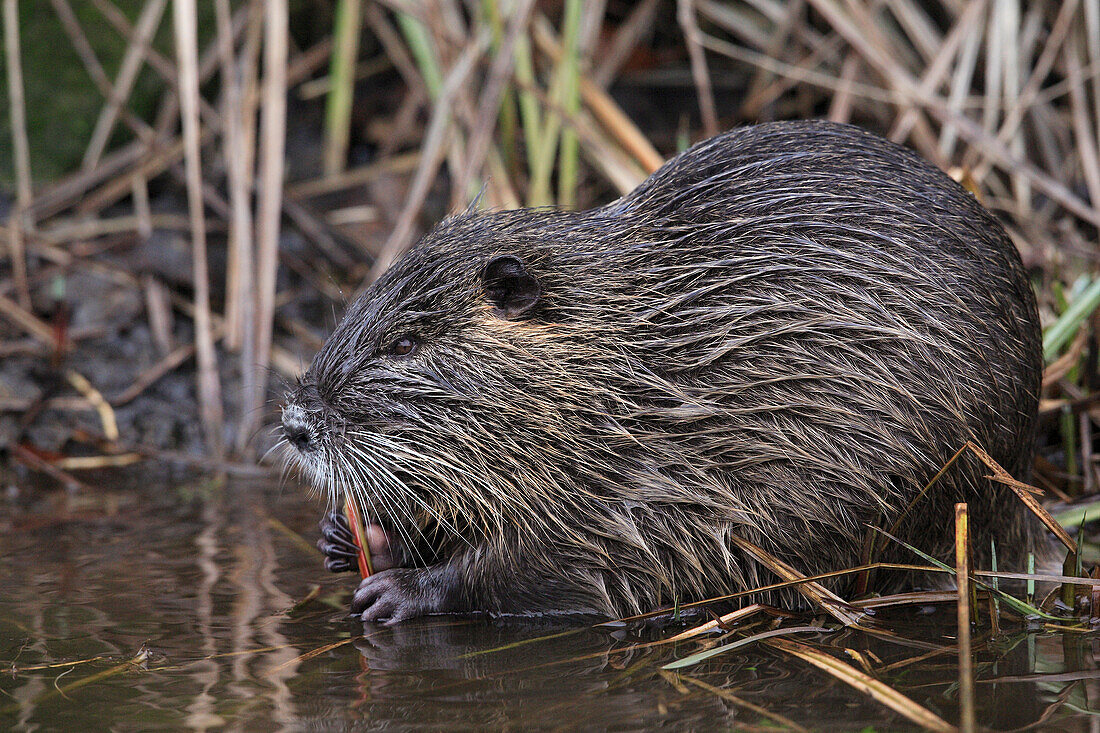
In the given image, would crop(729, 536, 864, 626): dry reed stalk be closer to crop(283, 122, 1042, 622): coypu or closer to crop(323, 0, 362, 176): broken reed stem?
crop(283, 122, 1042, 622): coypu

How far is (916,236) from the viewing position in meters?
2.77

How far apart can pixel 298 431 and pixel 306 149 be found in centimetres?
348

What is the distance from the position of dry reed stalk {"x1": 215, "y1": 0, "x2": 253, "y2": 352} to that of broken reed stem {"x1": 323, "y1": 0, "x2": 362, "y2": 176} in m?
0.74

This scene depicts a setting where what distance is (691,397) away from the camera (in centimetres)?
272

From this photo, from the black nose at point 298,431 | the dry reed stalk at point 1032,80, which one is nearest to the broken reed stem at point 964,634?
the black nose at point 298,431

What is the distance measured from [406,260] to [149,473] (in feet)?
6.14

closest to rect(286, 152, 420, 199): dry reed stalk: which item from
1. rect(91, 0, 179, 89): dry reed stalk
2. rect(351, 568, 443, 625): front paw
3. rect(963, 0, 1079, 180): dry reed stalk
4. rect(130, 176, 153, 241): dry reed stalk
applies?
rect(130, 176, 153, 241): dry reed stalk

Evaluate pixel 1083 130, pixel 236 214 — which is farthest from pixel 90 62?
pixel 1083 130

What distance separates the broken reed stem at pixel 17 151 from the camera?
468 centimetres

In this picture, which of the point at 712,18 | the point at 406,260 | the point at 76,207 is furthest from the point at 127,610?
the point at 712,18

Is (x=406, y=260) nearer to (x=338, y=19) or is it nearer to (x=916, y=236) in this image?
(x=916, y=236)

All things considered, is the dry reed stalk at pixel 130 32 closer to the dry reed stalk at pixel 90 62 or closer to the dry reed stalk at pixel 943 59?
the dry reed stalk at pixel 90 62

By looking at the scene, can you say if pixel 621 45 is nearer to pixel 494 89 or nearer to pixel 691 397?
pixel 494 89

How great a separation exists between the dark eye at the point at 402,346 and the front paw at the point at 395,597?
1.75 feet
